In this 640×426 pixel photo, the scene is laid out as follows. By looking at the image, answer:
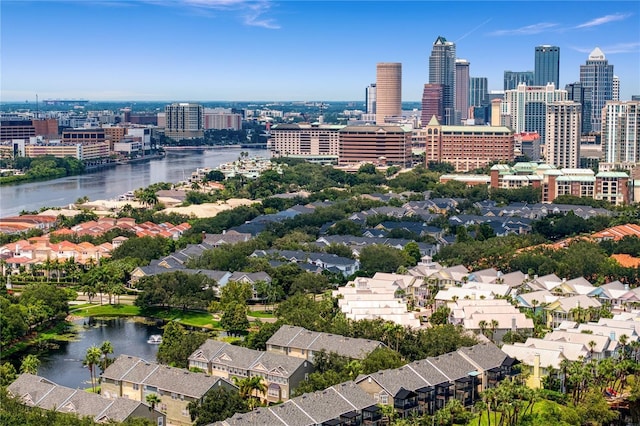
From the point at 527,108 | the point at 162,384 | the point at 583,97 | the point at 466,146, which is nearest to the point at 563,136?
A: the point at 466,146

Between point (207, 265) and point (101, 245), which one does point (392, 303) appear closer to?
point (207, 265)

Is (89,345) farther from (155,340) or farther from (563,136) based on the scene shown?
(563,136)

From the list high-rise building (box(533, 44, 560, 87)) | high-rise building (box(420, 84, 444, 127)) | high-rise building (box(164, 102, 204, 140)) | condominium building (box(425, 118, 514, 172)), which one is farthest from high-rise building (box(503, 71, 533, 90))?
condominium building (box(425, 118, 514, 172))

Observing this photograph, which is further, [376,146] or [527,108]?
[527,108]

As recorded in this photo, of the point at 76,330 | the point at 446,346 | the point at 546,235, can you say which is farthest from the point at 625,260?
the point at 76,330

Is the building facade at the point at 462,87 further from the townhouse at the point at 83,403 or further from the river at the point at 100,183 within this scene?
the townhouse at the point at 83,403

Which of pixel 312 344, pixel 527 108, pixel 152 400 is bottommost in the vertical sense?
pixel 152 400
